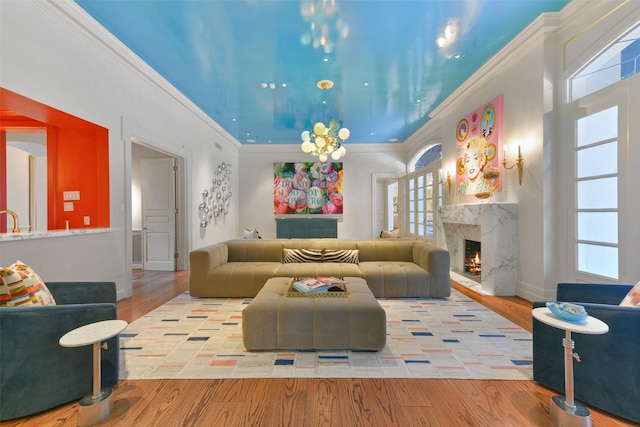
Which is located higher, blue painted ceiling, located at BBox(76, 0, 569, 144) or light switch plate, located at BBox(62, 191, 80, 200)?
blue painted ceiling, located at BBox(76, 0, 569, 144)

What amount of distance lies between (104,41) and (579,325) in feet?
16.2

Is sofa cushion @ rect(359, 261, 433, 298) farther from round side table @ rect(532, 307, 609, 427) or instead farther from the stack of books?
round side table @ rect(532, 307, 609, 427)

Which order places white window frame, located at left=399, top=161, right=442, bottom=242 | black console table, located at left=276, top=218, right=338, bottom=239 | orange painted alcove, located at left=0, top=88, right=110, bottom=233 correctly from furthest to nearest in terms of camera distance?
black console table, located at left=276, top=218, right=338, bottom=239, white window frame, located at left=399, top=161, right=442, bottom=242, orange painted alcove, located at left=0, top=88, right=110, bottom=233

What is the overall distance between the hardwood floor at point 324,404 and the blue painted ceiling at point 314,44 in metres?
3.31

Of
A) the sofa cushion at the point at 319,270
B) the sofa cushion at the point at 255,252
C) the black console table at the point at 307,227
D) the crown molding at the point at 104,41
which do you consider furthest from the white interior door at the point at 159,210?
the black console table at the point at 307,227

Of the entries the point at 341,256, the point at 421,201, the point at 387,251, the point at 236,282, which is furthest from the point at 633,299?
the point at 421,201

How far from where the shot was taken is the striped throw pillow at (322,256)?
427 cm

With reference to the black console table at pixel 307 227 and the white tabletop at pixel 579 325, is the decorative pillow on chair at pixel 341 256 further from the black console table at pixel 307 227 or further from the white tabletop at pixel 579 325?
the black console table at pixel 307 227

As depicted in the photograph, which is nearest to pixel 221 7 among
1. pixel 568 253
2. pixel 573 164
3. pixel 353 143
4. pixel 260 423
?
pixel 260 423

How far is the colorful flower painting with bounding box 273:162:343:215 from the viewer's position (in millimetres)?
8609

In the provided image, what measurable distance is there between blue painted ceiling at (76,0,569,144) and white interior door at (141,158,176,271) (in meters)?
1.50

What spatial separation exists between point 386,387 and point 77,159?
4303 mm

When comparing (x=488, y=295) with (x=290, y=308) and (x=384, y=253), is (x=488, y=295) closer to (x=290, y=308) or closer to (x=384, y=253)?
(x=384, y=253)

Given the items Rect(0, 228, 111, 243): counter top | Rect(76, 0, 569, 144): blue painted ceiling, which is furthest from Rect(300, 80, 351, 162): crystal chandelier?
Rect(0, 228, 111, 243): counter top
